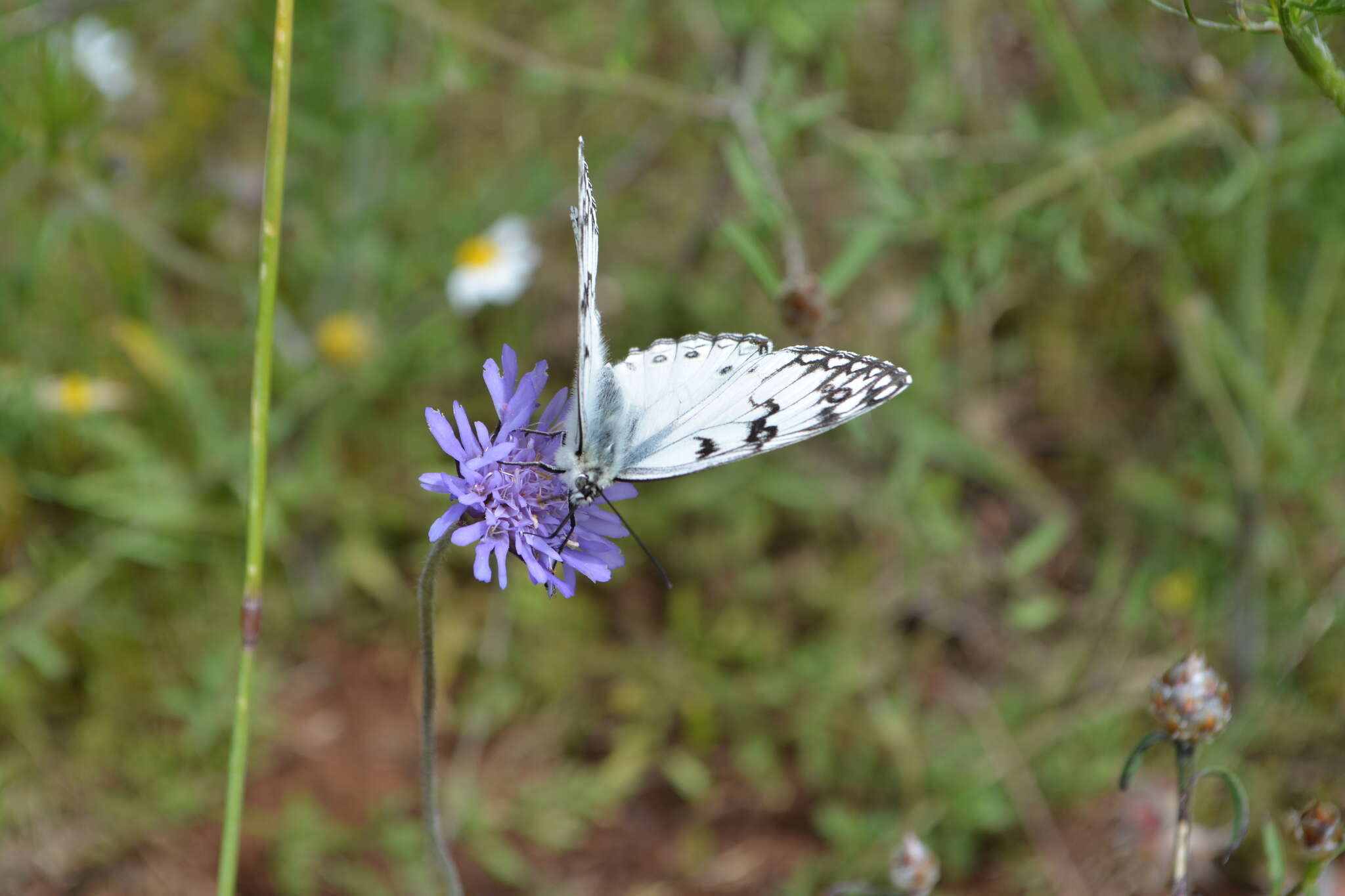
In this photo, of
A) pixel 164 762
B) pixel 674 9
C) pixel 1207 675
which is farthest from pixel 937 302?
pixel 164 762

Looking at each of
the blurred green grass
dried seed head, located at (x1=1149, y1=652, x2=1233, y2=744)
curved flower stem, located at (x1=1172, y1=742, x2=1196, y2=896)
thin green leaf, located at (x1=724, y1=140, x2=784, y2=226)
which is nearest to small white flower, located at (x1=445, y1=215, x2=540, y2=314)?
the blurred green grass

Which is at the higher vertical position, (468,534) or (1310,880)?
(468,534)

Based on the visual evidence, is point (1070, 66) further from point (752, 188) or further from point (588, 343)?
point (588, 343)

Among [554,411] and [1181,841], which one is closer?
[1181,841]

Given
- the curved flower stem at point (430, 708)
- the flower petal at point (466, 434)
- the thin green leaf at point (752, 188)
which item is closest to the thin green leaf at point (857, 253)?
the thin green leaf at point (752, 188)

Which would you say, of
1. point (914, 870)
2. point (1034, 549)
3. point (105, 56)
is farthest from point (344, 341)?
point (914, 870)
